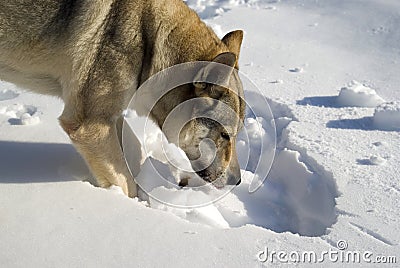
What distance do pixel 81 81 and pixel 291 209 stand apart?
195cm

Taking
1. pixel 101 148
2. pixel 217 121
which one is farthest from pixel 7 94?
pixel 217 121

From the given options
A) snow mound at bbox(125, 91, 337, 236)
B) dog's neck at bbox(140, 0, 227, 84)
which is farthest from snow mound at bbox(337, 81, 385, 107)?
dog's neck at bbox(140, 0, 227, 84)

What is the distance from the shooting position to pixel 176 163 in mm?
4457

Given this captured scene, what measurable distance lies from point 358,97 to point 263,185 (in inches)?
62.4

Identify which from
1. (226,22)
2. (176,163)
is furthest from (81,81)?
(226,22)

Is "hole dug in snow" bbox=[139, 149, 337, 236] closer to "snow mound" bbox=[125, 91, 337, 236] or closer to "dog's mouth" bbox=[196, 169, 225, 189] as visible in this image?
"snow mound" bbox=[125, 91, 337, 236]

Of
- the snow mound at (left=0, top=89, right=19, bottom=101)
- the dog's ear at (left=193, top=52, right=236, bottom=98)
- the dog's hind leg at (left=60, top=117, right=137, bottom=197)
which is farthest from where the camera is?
the snow mound at (left=0, top=89, right=19, bottom=101)

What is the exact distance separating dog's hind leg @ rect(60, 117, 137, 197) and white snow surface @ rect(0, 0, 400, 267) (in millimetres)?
174

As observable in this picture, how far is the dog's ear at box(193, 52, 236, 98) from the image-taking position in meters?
3.38

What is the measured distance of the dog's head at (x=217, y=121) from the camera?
3.52 metres

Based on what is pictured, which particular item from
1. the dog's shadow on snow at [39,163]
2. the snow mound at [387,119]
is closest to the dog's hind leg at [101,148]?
the dog's shadow on snow at [39,163]

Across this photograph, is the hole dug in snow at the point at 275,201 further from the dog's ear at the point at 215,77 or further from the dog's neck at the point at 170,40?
the dog's neck at the point at 170,40

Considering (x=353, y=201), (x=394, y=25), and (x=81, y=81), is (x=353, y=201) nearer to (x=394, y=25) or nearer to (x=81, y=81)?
(x=81, y=81)

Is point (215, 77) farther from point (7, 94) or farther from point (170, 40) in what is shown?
point (7, 94)
